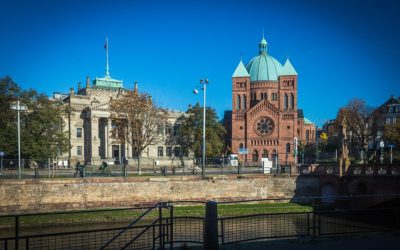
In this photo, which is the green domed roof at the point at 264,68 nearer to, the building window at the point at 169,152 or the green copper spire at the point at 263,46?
the green copper spire at the point at 263,46

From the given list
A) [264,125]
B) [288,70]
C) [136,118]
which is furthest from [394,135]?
[136,118]

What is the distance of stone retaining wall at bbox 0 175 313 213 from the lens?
109 feet

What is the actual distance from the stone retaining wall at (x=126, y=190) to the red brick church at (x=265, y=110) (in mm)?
33174

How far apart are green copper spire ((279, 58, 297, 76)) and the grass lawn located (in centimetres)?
4810

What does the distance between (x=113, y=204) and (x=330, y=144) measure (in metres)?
61.6

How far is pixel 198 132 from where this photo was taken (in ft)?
221

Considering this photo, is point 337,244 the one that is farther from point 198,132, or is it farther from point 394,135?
point 198,132

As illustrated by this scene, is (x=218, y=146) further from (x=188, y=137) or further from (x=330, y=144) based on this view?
(x=330, y=144)

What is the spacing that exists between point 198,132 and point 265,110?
17354 millimetres

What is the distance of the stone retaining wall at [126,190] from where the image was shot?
109 feet

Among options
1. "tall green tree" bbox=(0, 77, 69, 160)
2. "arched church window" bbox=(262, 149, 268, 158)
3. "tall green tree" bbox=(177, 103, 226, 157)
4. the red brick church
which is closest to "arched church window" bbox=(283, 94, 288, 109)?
the red brick church

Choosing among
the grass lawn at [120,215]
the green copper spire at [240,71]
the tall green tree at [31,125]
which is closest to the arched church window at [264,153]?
the green copper spire at [240,71]

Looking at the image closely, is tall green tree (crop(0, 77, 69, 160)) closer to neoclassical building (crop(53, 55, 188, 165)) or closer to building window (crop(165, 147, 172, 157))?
neoclassical building (crop(53, 55, 188, 165))

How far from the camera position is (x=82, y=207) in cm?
3491
